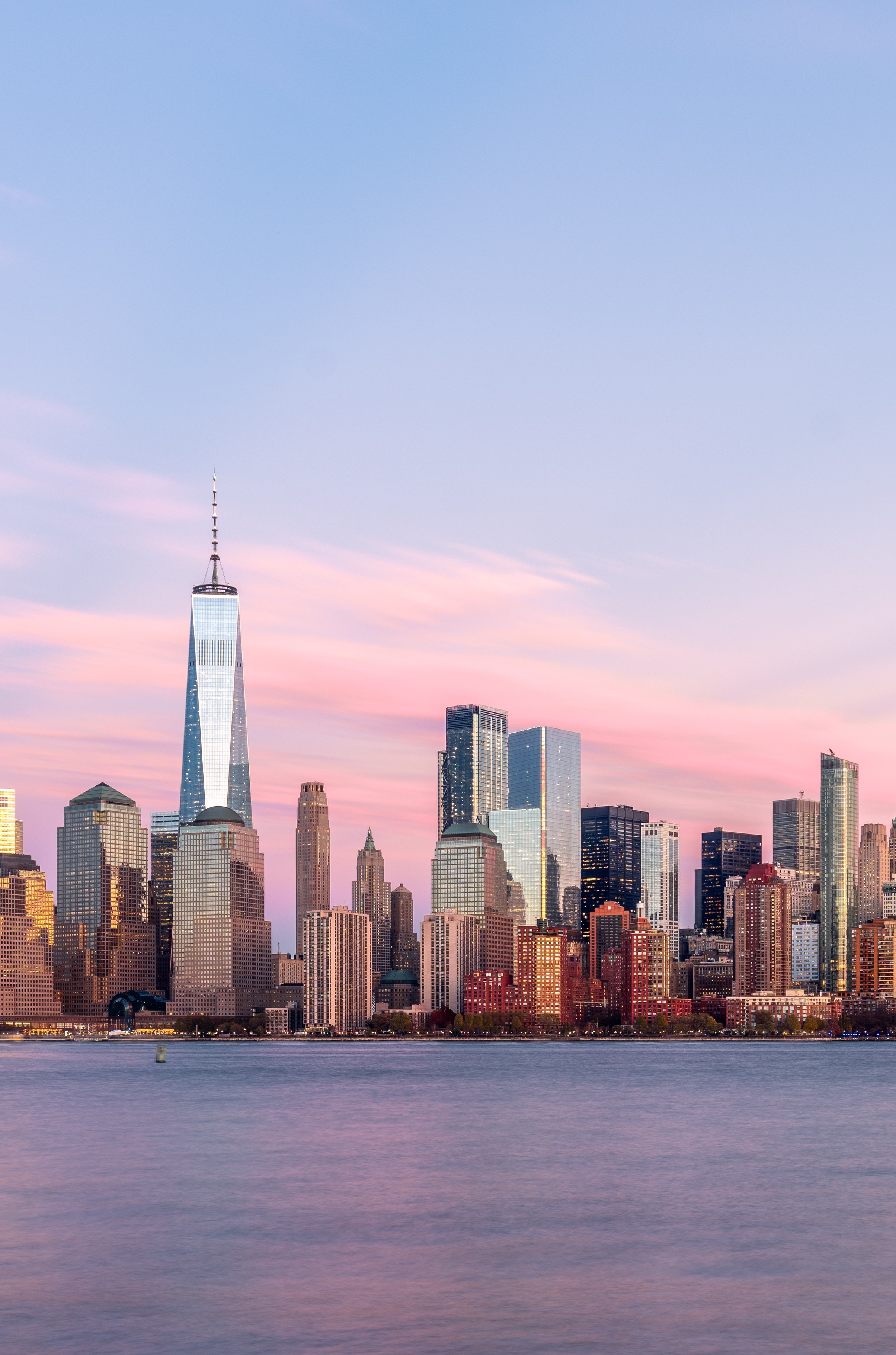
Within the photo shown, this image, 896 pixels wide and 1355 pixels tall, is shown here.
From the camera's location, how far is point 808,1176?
251ft

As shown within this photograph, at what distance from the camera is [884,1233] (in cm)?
5788

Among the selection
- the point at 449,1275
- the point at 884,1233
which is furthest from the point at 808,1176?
the point at 449,1275

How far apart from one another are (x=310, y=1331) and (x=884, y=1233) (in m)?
25.5

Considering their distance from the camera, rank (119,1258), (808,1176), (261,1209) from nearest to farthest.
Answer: (119,1258) → (261,1209) → (808,1176)

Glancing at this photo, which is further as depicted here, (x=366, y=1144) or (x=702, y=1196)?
(x=366, y=1144)

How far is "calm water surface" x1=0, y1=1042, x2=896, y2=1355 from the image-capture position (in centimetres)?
4103

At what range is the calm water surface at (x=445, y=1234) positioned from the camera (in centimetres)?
4103

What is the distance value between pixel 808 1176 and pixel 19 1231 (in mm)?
37059

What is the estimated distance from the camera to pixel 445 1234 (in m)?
56.2

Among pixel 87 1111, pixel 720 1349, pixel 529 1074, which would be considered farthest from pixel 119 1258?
pixel 529 1074

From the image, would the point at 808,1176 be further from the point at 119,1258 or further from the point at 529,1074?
the point at 529,1074

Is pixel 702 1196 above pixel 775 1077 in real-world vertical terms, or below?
above

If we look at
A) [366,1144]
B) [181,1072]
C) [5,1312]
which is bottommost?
[181,1072]

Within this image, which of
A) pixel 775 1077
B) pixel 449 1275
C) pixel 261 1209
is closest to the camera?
pixel 449 1275
